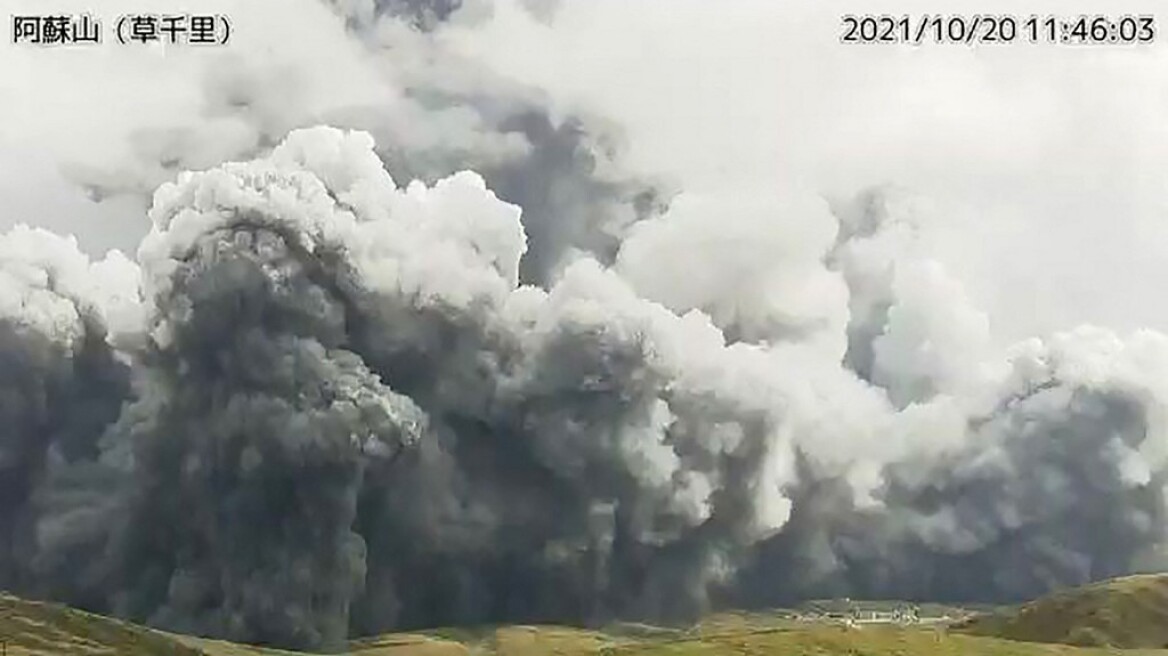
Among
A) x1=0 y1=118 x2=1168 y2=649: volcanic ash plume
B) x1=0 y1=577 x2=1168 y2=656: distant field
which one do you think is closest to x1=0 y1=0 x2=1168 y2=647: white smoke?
x1=0 y1=118 x2=1168 y2=649: volcanic ash plume

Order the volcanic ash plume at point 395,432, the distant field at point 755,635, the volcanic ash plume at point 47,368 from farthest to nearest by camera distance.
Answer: the volcanic ash plume at point 395,432
the volcanic ash plume at point 47,368
the distant field at point 755,635

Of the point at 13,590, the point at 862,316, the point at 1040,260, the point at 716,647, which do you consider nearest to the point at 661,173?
the point at 862,316

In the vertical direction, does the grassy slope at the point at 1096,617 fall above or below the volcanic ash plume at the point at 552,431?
below

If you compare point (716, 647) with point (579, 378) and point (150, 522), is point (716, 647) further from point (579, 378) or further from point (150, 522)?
point (150, 522)

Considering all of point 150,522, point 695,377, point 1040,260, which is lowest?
point 150,522

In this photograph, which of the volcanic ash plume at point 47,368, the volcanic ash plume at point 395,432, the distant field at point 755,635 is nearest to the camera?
the distant field at point 755,635

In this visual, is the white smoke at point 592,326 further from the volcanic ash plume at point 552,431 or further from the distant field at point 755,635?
the distant field at point 755,635

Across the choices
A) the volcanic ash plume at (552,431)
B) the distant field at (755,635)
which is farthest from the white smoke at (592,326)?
the distant field at (755,635)
